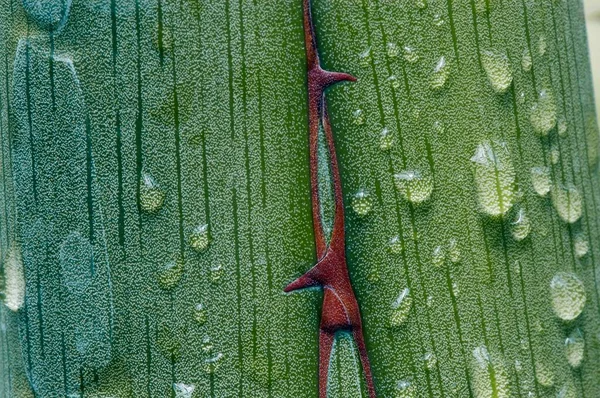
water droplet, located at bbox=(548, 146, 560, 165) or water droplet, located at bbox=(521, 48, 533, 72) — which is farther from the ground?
water droplet, located at bbox=(521, 48, 533, 72)

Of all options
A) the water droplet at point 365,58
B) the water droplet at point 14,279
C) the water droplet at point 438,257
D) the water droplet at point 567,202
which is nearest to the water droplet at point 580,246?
the water droplet at point 567,202

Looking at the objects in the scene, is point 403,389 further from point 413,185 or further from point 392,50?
point 392,50

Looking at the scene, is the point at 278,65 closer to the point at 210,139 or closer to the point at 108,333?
the point at 210,139

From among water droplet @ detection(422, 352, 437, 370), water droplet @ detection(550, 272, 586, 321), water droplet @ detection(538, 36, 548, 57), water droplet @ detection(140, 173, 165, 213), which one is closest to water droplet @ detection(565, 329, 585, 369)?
water droplet @ detection(550, 272, 586, 321)

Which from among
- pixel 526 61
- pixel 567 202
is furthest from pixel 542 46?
pixel 567 202

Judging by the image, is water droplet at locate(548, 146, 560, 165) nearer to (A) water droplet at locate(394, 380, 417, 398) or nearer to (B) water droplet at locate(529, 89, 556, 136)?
(B) water droplet at locate(529, 89, 556, 136)

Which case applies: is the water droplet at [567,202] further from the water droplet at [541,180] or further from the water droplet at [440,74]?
the water droplet at [440,74]
